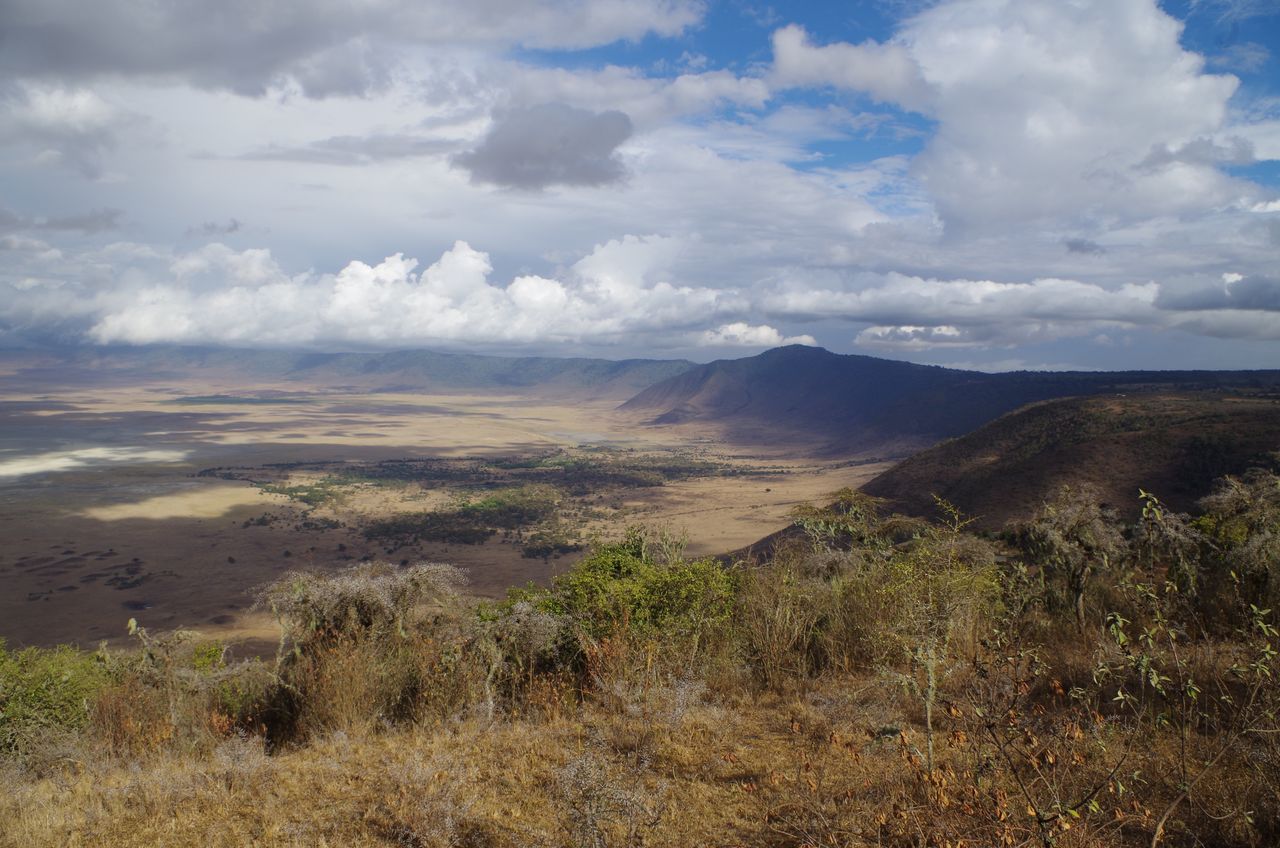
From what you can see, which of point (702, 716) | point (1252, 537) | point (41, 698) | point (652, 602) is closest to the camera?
point (702, 716)

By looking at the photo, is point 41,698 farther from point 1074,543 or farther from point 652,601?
point 1074,543

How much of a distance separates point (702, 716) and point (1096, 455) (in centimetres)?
5116

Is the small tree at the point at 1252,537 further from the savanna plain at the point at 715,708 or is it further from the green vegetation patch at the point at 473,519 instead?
the green vegetation patch at the point at 473,519

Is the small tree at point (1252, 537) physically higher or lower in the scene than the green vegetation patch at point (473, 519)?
higher

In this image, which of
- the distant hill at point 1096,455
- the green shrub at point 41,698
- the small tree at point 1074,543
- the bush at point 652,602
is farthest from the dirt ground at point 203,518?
the distant hill at point 1096,455

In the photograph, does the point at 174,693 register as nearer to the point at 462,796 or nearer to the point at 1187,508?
the point at 462,796

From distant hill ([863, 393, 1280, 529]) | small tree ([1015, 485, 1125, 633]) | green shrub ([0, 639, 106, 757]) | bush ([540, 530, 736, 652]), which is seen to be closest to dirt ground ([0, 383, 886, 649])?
green shrub ([0, 639, 106, 757])

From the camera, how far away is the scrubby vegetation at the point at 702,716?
16.6 feet

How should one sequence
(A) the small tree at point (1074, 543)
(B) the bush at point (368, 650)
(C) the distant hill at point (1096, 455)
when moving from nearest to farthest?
(B) the bush at point (368, 650) → (A) the small tree at point (1074, 543) → (C) the distant hill at point (1096, 455)

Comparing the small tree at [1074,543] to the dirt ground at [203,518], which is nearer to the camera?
the small tree at [1074,543]

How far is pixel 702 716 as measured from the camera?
7.72 meters

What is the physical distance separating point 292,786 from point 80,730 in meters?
5.60

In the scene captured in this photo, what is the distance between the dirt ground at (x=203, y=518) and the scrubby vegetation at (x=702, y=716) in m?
2.43

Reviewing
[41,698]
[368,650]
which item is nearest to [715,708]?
[368,650]
